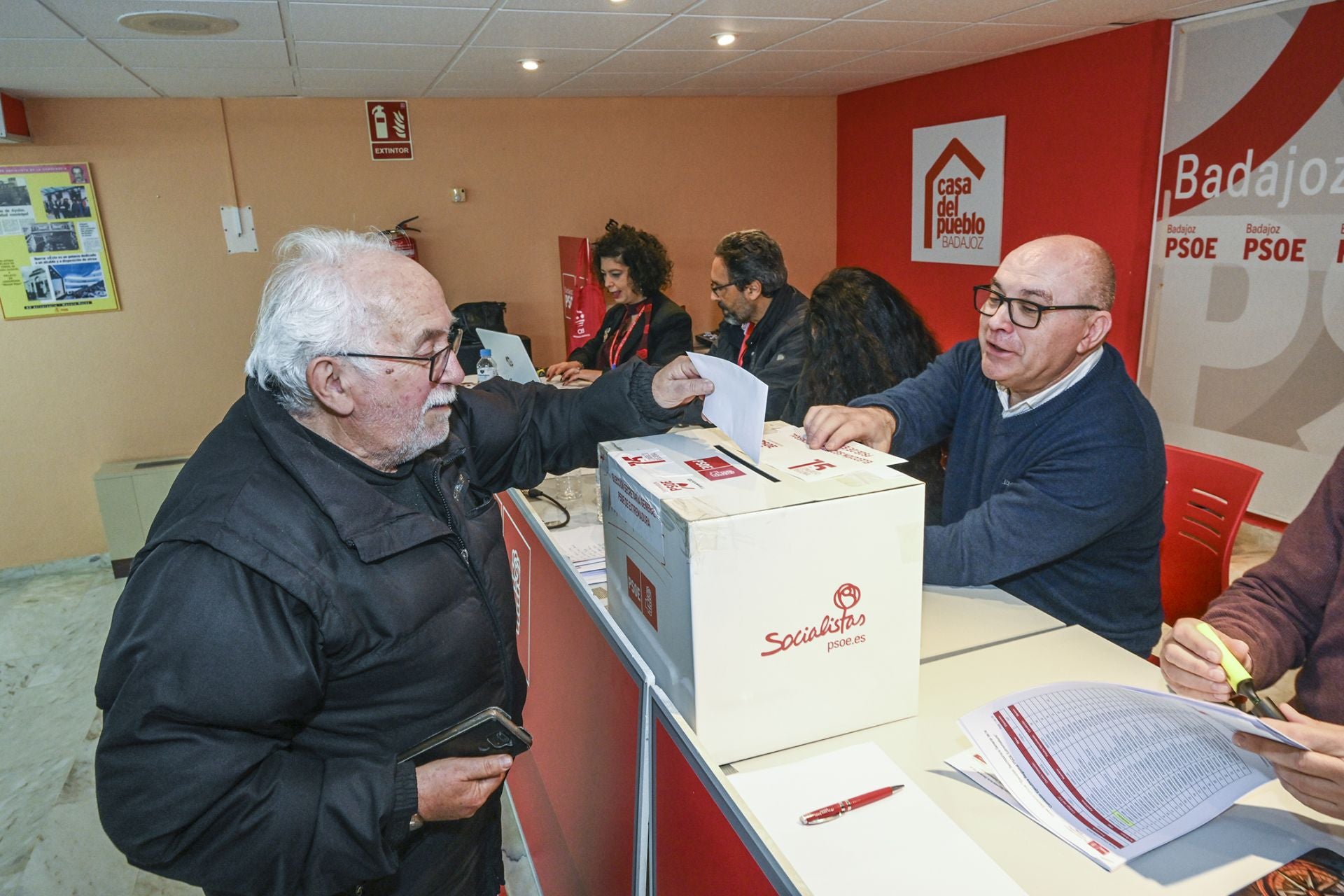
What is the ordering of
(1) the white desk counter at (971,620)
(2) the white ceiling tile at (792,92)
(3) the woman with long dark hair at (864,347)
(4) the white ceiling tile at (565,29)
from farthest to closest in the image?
(2) the white ceiling tile at (792,92), (4) the white ceiling tile at (565,29), (3) the woman with long dark hair at (864,347), (1) the white desk counter at (971,620)

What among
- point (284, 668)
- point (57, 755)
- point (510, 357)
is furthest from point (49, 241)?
point (284, 668)

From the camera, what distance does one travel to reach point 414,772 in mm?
1144

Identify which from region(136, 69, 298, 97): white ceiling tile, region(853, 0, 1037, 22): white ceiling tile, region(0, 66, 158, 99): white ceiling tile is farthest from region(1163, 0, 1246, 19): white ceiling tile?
region(0, 66, 158, 99): white ceiling tile

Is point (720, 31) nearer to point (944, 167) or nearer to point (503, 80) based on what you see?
point (503, 80)

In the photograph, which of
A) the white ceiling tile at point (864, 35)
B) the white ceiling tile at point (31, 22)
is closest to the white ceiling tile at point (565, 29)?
the white ceiling tile at point (864, 35)

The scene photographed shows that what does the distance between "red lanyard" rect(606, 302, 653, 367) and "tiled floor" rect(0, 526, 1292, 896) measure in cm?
228

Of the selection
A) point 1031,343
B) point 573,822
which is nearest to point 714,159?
point 1031,343

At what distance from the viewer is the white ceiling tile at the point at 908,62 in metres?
4.36

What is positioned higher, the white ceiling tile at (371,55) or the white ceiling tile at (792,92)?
the white ceiling tile at (792,92)

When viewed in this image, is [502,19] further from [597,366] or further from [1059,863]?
[1059,863]

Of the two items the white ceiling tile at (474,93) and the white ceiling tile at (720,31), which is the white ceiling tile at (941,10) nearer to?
the white ceiling tile at (720,31)

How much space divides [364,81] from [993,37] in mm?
3227

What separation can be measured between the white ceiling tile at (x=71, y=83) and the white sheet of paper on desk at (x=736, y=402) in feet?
12.4

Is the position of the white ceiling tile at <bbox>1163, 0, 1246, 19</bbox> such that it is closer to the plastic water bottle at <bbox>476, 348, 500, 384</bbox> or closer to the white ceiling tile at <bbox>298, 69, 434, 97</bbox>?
the plastic water bottle at <bbox>476, 348, 500, 384</bbox>
